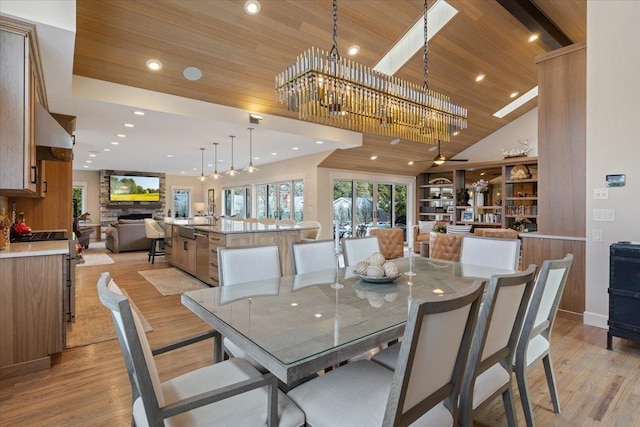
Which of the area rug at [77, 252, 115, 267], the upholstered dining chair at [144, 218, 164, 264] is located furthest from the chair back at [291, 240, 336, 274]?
the area rug at [77, 252, 115, 267]

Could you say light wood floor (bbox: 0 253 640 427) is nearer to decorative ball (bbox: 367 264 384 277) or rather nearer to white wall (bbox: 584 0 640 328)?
white wall (bbox: 584 0 640 328)

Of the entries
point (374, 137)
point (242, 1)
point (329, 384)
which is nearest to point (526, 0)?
point (374, 137)

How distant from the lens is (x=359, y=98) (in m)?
2.64

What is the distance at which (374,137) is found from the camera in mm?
6992

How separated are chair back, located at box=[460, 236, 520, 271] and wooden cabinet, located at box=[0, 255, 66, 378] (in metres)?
3.43

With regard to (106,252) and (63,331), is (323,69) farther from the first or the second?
(106,252)

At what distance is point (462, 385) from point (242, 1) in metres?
3.87

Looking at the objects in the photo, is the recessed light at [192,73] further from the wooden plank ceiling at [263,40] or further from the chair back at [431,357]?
the chair back at [431,357]

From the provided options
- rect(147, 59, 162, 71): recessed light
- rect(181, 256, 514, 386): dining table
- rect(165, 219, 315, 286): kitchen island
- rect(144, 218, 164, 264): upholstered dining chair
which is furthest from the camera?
rect(144, 218, 164, 264): upholstered dining chair

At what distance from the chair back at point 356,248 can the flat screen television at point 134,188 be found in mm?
11189

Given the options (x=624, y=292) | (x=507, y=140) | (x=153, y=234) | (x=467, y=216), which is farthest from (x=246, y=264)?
(x=507, y=140)

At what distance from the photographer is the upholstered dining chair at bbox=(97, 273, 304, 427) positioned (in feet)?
3.32

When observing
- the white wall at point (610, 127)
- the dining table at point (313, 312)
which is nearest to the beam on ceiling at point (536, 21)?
the white wall at point (610, 127)

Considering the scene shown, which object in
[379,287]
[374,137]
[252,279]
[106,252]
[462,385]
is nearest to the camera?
[462,385]
